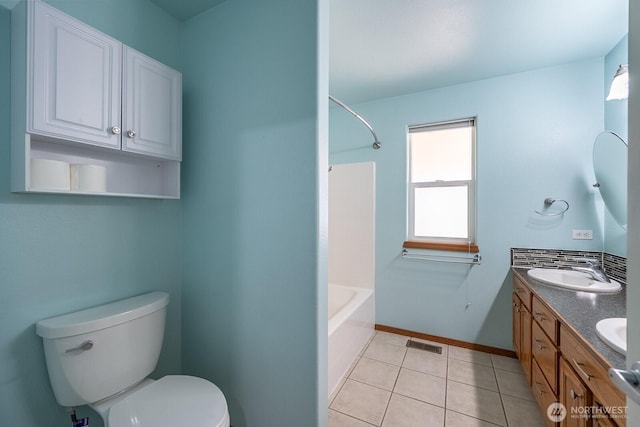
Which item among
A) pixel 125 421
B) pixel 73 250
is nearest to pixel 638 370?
pixel 125 421

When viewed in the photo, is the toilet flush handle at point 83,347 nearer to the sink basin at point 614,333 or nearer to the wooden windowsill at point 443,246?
the sink basin at point 614,333

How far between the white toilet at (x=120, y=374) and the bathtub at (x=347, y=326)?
0.95 metres

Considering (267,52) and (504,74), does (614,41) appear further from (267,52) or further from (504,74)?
(267,52)

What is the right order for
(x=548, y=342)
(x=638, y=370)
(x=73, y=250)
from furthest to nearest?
1. (x=548, y=342)
2. (x=73, y=250)
3. (x=638, y=370)

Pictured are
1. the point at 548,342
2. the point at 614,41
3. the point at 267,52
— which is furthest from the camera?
the point at 614,41

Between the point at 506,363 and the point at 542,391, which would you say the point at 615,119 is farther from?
the point at 506,363

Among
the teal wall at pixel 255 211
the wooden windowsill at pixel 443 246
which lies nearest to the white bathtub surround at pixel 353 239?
the wooden windowsill at pixel 443 246

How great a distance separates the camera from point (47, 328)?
3.21ft

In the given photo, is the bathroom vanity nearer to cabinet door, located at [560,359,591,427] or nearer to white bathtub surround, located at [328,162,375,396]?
cabinet door, located at [560,359,591,427]

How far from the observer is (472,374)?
203cm

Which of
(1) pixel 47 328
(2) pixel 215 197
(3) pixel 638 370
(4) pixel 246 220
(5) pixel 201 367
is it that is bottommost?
(5) pixel 201 367

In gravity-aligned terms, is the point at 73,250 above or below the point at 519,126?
below

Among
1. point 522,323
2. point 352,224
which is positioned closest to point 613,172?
point 522,323

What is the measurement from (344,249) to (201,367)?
1.78 m
